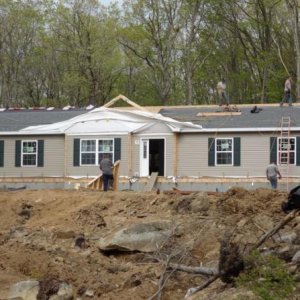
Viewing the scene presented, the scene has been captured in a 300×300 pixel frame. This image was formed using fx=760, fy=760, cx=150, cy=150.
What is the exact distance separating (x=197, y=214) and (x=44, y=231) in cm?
374

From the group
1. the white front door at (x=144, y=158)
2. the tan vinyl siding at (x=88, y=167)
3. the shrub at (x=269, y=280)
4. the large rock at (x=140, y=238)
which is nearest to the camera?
the shrub at (x=269, y=280)

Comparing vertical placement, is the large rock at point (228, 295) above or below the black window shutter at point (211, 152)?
below

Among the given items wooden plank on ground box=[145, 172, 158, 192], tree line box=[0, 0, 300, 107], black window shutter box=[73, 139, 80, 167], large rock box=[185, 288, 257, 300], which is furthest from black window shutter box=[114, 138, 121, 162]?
tree line box=[0, 0, 300, 107]

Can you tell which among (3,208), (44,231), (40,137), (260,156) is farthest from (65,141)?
(44,231)

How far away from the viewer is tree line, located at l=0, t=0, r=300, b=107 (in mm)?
52094

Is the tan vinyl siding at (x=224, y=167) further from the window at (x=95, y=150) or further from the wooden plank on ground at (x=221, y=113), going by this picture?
the window at (x=95, y=150)

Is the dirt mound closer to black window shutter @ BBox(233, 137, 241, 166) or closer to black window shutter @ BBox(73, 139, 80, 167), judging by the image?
black window shutter @ BBox(233, 137, 241, 166)

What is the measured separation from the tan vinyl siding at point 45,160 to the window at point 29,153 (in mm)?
176

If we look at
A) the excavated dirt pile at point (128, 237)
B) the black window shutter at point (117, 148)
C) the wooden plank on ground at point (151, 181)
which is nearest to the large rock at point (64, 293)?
the excavated dirt pile at point (128, 237)

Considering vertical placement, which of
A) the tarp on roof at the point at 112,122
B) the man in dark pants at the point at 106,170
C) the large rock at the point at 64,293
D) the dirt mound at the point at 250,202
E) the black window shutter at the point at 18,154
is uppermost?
the tarp on roof at the point at 112,122

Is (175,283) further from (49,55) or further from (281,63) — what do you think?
(49,55)

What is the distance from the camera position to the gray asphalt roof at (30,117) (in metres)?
34.3

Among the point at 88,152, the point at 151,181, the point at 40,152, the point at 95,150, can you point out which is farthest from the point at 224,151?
the point at 40,152

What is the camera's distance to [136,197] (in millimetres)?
19344
